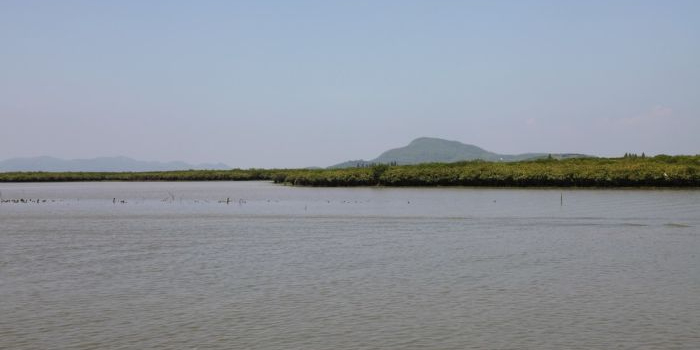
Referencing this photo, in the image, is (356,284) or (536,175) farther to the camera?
(536,175)

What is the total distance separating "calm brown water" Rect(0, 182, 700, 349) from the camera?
14.5 meters

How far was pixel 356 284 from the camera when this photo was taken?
20.2 meters

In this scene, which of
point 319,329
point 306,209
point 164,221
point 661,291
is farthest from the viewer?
point 306,209

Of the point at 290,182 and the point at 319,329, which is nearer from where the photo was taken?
the point at 319,329

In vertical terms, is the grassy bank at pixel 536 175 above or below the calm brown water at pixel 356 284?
above

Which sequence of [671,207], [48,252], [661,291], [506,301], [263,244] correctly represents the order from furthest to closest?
1. [671,207]
2. [263,244]
3. [48,252]
4. [661,291]
5. [506,301]

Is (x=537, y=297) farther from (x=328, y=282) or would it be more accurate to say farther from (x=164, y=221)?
(x=164, y=221)

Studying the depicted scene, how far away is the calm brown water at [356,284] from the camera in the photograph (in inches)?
570

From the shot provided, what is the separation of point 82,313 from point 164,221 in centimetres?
2809

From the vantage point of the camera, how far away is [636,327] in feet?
49.3

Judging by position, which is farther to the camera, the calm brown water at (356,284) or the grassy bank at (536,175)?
the grassy bank at (536,175)

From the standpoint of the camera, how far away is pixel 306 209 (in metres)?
52.7

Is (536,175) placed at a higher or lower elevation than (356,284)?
higher

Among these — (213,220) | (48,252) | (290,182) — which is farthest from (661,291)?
(290,182)
